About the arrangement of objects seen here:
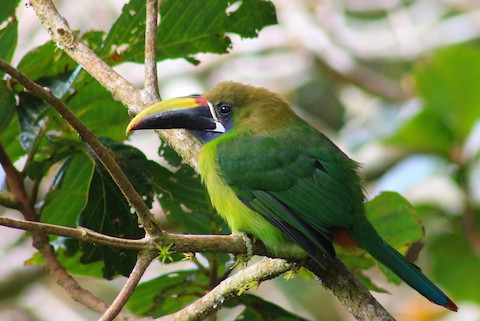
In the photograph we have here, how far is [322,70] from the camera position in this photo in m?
6.78

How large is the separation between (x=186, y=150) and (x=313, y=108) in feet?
19.1

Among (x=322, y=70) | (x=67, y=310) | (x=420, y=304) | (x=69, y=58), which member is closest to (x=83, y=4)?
(x=322, y=70)

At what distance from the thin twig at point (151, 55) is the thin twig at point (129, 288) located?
936 millimetres

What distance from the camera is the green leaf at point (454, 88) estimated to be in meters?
4.55

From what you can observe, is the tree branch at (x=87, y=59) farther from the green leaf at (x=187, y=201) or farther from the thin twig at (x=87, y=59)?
the green leaf at (x=187, y=201)

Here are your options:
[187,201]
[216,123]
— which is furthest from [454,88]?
[187,201]

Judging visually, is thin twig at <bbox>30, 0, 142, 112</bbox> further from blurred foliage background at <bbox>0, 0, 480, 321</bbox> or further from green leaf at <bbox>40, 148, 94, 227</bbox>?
green leaf at <bbox>40, 148, 94, 227</bbox>

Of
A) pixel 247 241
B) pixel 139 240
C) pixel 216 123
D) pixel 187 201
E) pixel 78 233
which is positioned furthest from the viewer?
pixel 216 123

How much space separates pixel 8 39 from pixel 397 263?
5.20 ft

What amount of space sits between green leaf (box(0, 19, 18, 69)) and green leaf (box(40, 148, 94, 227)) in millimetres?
451

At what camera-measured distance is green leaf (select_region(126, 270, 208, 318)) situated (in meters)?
2.95

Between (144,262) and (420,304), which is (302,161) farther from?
(420,304)

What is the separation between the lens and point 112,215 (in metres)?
2.67

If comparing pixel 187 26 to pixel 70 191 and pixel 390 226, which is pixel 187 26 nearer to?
pixel 70 191
